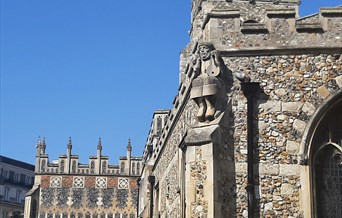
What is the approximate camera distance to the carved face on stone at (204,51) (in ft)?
39.3

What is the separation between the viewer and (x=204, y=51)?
12.1 metres

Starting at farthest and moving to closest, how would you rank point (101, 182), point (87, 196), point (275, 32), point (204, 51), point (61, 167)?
1. point (61, 167)
2. point (101, 182)
3. point (87, 196)
4. point (275, 32)
5. point (204, 51)

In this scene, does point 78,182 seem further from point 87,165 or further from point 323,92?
point 323,92

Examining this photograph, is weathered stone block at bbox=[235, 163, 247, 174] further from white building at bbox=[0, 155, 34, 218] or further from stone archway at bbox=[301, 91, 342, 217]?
white building at bbox=[0, 155, 34, 218]

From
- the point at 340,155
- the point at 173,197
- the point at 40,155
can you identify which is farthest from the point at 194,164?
the point at 40,155

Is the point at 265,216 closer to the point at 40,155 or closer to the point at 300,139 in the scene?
the point at 300,139

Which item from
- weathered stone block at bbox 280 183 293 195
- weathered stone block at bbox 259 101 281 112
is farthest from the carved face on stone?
weathered stone block at bbox 280 183 293 195

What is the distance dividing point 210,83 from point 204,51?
805mm

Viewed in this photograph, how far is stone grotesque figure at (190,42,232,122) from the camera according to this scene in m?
11.6

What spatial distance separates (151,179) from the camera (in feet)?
78.0

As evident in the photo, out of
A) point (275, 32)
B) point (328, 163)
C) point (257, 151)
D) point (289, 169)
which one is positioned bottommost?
point (289, 169)

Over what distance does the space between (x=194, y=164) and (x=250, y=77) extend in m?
2.05

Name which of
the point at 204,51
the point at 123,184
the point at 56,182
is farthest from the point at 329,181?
the point at 56,182

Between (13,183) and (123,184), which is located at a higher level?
(13,183)
